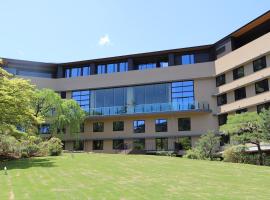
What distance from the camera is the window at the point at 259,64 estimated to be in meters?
40.3

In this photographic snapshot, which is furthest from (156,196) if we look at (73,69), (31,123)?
(73,69)

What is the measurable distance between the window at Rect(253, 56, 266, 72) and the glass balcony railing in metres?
8.73

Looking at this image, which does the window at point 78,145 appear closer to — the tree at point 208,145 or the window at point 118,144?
the window at point 118,144

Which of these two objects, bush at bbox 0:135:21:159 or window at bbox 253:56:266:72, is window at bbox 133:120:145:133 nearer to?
window at bbox 253:56:266:72

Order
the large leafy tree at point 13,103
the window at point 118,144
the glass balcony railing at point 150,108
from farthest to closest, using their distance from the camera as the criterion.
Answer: the window at point 118,144 → the glass balcony railing at point 150,108 → the large leafy tree at point 13,103

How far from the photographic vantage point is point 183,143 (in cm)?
4812

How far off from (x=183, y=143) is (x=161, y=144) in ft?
9.97

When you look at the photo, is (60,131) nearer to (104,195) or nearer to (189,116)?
Answer: (189,116)

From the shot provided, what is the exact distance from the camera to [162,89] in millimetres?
50844

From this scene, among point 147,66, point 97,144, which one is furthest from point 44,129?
point 147,66

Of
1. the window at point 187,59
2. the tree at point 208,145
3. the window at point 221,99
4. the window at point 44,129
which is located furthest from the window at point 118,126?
the tree at point 208,145

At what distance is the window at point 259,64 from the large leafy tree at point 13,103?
24.5 meters

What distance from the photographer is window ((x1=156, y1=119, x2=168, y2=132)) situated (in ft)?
163

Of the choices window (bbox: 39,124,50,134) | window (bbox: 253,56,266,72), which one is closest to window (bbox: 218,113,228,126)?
window (bbox: 253,56,266,72)
